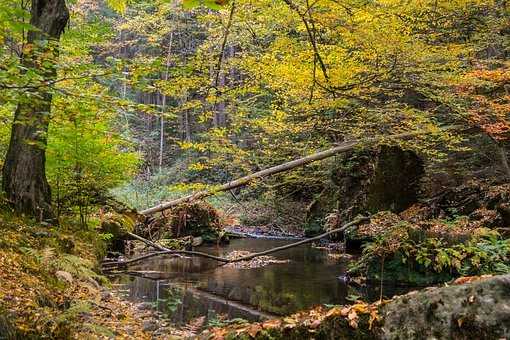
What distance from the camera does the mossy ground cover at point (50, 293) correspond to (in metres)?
3.80

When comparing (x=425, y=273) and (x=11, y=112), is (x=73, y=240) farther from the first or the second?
(x=425, y=273)

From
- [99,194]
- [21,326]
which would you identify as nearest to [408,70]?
[99,194]

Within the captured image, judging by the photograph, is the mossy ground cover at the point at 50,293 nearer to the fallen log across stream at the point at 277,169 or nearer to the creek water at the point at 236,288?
the creek water at the point at 236,288

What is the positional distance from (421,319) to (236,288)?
6844 mm

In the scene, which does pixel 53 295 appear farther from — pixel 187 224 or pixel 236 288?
pixel 187 224

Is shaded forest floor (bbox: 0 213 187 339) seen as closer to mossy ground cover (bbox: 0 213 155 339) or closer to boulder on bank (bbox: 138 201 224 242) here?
mossy ground cover (bbox: 0 213 155 339)

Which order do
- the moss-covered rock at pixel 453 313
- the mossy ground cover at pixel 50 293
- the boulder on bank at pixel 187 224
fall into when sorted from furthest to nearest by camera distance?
the boulder on bank at pixel 187 224 → the mossy ground cover at pixel 50 293 → the moss-covered rock at pixel 453 313

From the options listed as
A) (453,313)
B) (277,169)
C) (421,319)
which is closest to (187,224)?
(277,169)

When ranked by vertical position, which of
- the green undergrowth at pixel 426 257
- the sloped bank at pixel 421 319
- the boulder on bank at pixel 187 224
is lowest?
the boulder on bank at pixel 187 224

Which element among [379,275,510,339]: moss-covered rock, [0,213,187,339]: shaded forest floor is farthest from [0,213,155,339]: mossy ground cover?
[379,275,510,339]: moss-covered rock

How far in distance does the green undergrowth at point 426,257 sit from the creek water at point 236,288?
0.51 m

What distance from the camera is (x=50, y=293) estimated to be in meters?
4.93

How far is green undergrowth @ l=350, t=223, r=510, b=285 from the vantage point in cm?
852

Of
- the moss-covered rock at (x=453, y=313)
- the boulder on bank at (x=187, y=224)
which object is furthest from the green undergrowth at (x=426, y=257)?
the boulder on bank at (x=187, y=224)
